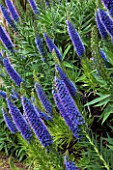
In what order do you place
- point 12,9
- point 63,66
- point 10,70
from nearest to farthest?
point 63,66 < point 10,70 < point 12,9

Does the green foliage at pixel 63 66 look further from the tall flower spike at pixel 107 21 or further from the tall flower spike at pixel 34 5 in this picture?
the tall flower spike at pixel 107 21

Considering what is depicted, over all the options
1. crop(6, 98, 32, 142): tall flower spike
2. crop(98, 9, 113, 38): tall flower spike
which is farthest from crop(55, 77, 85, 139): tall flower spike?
crop(98, 9, 113, 38): tall flower spike

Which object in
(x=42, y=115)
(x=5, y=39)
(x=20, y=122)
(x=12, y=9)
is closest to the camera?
(x=20, y=122)

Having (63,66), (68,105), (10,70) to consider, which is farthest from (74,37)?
(10,70)

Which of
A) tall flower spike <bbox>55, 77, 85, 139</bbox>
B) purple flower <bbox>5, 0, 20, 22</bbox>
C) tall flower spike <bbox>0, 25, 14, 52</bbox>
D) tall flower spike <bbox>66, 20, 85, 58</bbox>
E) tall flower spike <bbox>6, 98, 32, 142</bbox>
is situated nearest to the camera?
tall flower spike <bbox>55, 77, 85, 139</bbox>

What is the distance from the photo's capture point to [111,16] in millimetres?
2727

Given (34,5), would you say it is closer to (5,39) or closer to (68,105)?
(5,39)

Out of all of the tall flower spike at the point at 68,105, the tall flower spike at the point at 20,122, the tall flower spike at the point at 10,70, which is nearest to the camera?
the tall flower spike at the point at 68,105

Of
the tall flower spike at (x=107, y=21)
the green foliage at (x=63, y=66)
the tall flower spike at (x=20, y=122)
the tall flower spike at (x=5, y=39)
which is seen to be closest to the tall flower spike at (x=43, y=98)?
the green foliage at (x=63, y=66)

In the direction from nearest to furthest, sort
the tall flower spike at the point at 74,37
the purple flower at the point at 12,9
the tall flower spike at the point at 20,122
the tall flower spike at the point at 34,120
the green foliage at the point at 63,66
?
the tall flower spike at the point at 34,120 → the tall flower spike at the point at 20,122 → the tall flower spike at the point at 74,37 → the green foliage at the point at 63,66 → the purple flower at the point at 12,9

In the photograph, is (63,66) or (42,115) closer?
(42,115)

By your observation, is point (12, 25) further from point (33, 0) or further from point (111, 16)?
point (111, 16)

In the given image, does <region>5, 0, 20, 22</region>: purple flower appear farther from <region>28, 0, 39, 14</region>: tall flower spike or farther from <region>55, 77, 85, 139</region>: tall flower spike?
<region>55, 77, 85, 139</region>: tall flower spike

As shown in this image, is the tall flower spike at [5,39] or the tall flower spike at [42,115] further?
the tall flower spike at [5,39]
